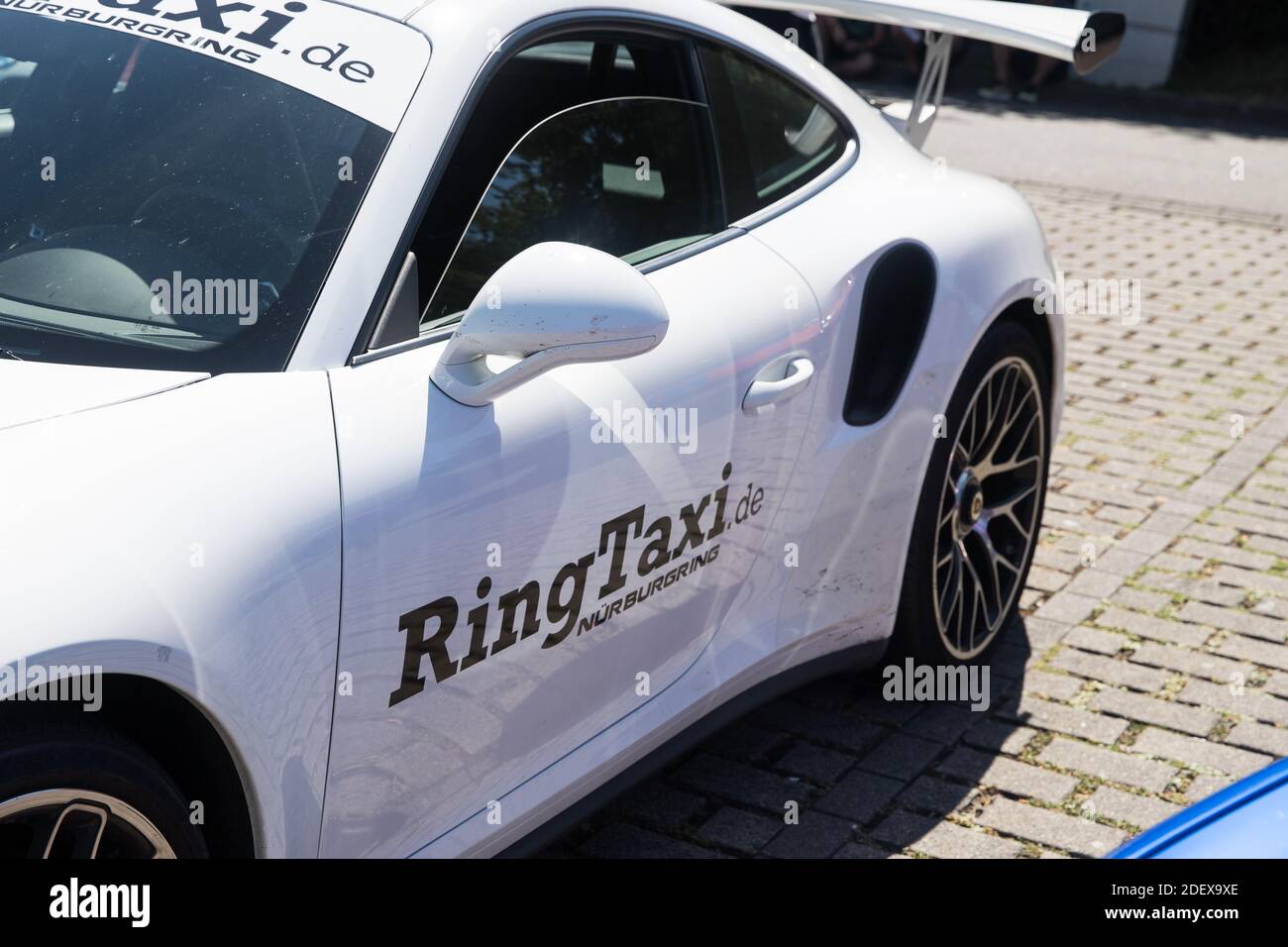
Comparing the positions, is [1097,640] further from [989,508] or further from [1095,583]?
[989,508]

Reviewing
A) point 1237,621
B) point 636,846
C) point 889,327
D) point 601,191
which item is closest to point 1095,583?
point 1237,621

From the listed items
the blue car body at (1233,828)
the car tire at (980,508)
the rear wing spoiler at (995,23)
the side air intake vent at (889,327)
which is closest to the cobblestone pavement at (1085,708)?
the car tire at (980,508)

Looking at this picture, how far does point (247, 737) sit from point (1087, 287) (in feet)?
22.5

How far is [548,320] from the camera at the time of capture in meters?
2.18

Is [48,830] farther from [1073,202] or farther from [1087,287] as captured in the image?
[1073,202]

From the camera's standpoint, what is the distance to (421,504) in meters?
2.15

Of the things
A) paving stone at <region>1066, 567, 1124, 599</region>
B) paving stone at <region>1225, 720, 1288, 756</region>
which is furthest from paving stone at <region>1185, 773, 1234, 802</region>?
paving stone at <region>1066, 567, 1124, 599</region>

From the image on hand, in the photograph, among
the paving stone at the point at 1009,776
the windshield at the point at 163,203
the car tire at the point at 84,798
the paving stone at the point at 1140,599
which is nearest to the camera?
the car tire at the point at 84,798

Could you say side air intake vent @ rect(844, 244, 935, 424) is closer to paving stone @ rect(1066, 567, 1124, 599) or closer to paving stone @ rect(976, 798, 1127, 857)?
paving stone @ rect(976, 798, 1127, 857)

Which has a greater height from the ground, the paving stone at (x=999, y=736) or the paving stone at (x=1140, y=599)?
the paving stone at (x=1140, y=599)

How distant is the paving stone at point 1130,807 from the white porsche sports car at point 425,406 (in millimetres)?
614

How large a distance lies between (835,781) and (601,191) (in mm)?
1462

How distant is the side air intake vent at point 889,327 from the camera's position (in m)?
3.19

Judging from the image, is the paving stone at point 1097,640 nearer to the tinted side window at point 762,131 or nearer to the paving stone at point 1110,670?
the paving stone at point 1110,670
